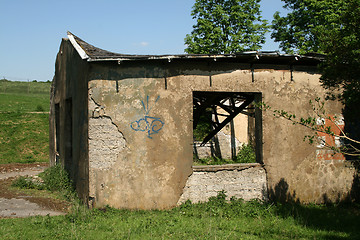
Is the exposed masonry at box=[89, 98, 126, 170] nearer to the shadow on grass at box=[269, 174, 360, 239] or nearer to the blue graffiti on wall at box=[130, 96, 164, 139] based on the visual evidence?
the blue graffiti on wall at box=[130, 96, 164, 139]

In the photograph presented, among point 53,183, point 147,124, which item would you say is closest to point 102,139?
point 147,124

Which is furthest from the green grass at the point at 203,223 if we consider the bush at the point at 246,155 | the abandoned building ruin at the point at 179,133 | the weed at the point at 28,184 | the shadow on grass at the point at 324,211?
the bush at the point at 246,155

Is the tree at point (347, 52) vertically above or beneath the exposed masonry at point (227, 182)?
above

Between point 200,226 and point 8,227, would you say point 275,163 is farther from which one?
point 8,227

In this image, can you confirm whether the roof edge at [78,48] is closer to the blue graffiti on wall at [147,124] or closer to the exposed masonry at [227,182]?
the blue graffiti on wall at [147,124]

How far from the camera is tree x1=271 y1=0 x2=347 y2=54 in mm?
17734

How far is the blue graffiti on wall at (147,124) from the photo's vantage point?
6.99 meters

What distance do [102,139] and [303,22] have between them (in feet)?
55.7

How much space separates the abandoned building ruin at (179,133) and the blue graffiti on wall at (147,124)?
0.02 m

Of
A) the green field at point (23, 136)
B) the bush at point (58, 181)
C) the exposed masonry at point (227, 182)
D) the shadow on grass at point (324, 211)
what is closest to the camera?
the shadow on grass at point (324, 211)

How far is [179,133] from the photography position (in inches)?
281

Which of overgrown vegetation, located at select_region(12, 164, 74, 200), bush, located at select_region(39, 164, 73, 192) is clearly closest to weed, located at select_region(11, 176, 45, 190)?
overgrown vegetation, located at select_region(12, 164, 74, 200)

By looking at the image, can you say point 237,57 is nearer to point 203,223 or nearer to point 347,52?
point 347,52

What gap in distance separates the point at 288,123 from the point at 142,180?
3.65 m
